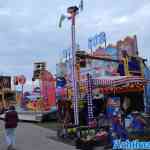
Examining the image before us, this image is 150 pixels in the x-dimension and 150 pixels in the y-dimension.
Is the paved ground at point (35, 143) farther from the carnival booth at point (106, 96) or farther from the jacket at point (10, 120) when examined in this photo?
the jacket at point (10, 120)

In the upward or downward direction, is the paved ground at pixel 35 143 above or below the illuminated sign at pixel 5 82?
below

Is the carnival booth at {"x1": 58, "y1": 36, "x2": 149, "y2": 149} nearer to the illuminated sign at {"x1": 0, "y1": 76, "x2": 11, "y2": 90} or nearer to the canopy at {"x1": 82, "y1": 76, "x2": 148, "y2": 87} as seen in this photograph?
the canopy at {"x1": 82, "y1": 76, "x2": 148, "y2": 87}

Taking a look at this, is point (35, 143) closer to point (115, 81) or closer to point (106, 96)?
point (115, 81)

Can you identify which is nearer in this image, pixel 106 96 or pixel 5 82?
pixel 106 96

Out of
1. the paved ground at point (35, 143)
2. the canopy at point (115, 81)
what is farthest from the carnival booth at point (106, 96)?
the paved ground at point (35, 143)

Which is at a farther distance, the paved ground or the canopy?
the canopy

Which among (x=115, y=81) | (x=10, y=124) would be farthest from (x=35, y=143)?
(x=115, y=81)

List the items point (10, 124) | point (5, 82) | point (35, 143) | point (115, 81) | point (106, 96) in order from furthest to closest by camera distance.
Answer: point (5, 82), point (106, 96), point (115, 81), point (35, 143), point (10, 124)

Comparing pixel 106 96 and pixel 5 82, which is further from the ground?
pixel 5 82

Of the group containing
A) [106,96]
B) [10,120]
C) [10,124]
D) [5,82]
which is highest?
[5,82]

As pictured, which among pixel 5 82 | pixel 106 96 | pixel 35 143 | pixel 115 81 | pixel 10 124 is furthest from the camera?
pixel 5 82

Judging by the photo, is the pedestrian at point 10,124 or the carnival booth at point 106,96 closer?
the pedestrian at point 10,124

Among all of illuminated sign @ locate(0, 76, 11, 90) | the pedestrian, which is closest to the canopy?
the pedestrian

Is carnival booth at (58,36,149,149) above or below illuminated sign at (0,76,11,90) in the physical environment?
below
